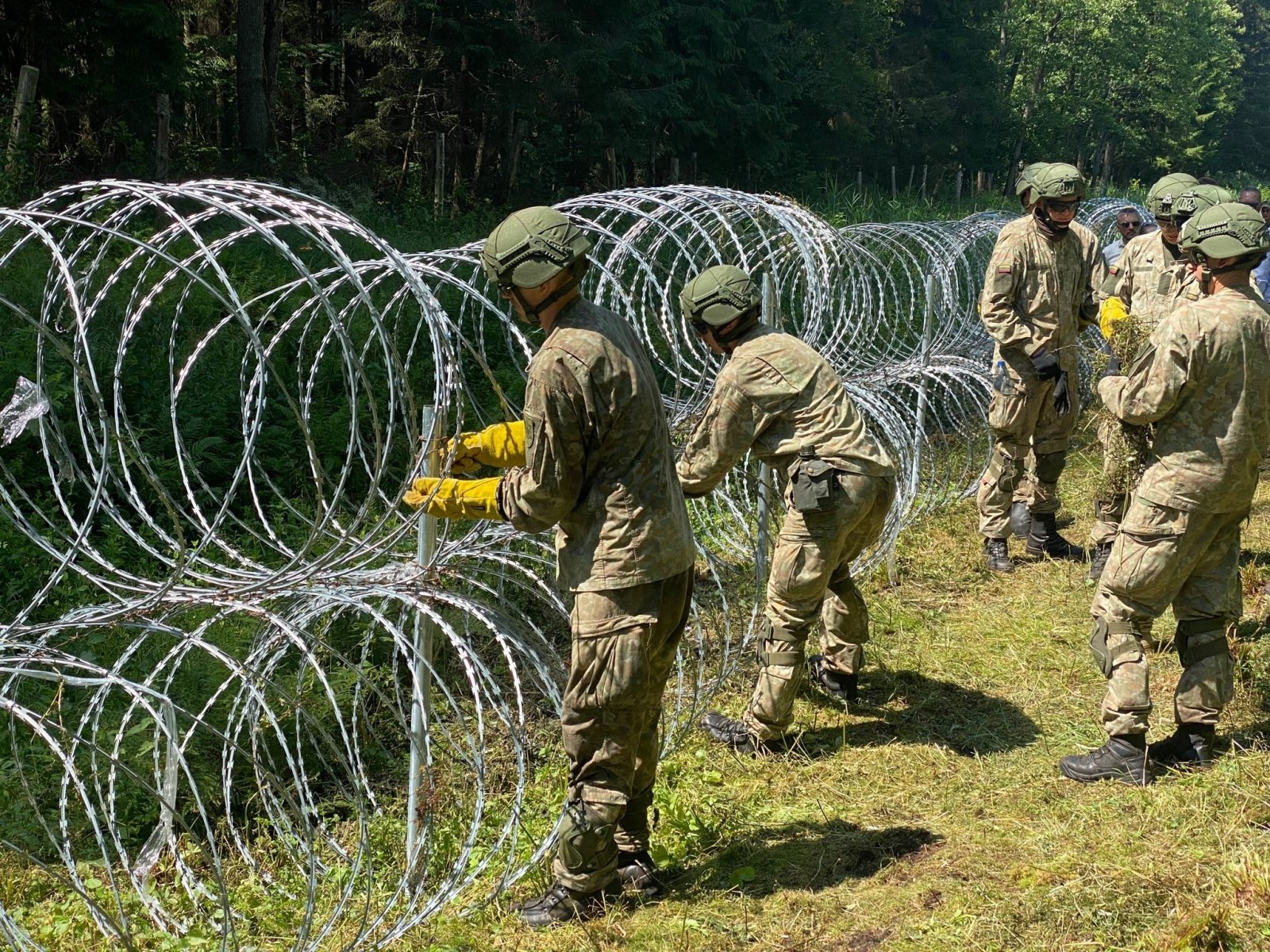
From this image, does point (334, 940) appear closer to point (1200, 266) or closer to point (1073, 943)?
point (1073, 943)

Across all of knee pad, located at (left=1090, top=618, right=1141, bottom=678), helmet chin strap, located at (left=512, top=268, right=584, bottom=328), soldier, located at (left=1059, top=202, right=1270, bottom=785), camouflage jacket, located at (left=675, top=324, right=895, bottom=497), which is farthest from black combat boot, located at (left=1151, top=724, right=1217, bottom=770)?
helmet chin strap, located at (left=512, top=268, right=584, bottom=328)

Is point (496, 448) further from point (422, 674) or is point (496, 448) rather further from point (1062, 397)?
point (1062, 397)

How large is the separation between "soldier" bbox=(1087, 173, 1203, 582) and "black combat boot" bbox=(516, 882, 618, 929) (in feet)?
12.3

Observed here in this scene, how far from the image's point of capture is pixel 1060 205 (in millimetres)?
7461

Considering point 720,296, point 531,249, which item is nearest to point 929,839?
point 720,296

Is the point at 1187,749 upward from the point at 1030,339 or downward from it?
downward

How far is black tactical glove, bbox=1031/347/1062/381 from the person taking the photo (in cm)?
777


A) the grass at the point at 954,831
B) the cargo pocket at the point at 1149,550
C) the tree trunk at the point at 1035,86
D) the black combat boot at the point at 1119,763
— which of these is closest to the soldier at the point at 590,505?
the grass at the point at 954,831

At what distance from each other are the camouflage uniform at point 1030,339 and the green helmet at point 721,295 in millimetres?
3365

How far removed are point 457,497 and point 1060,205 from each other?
5033 mm

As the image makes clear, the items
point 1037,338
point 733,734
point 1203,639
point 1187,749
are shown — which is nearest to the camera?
point 1203,639

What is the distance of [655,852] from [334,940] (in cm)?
121

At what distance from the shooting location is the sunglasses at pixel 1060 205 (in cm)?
744

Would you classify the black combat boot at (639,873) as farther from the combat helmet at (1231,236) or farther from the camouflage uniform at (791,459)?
the combat helmet at (1231,236)
